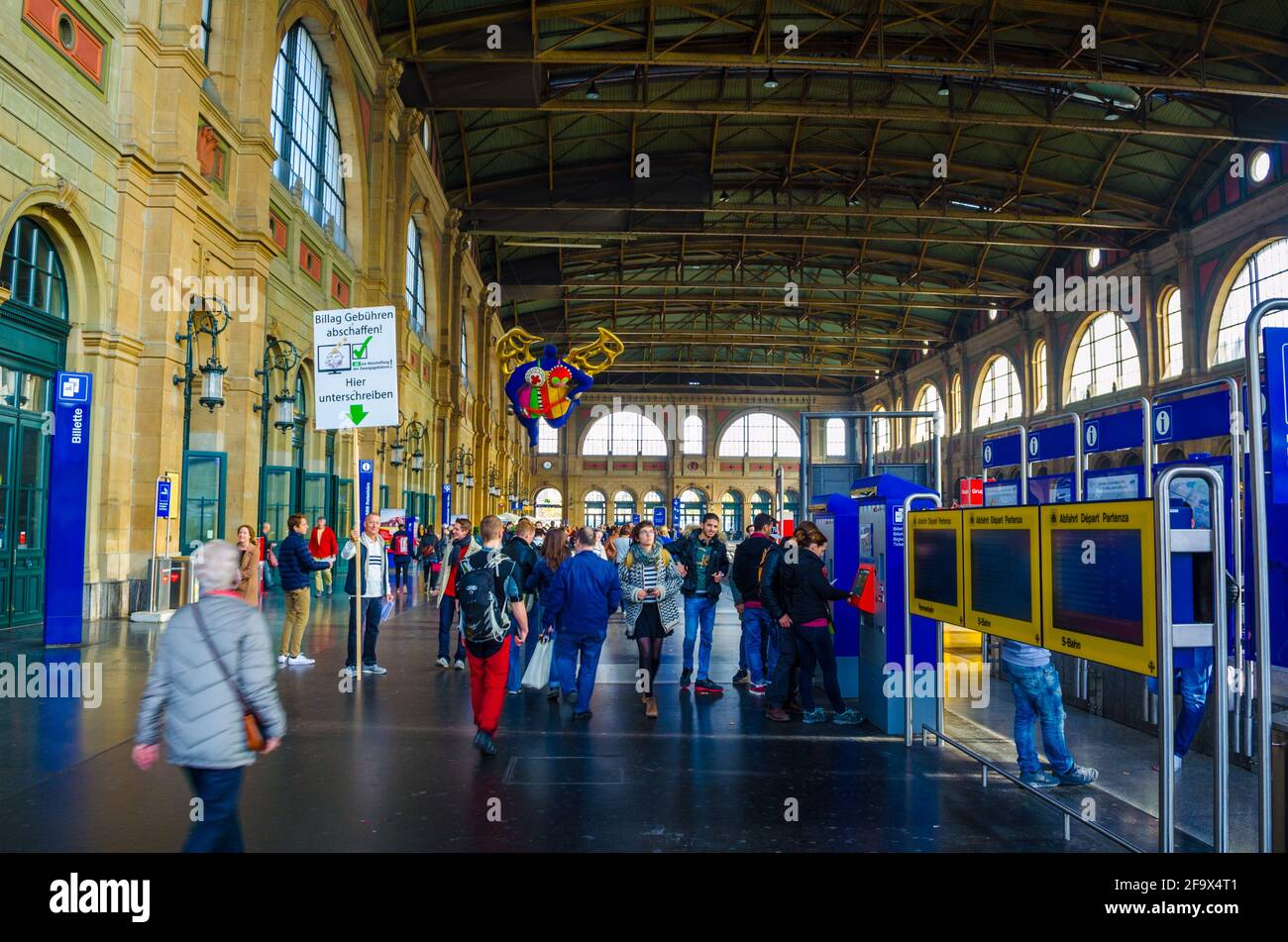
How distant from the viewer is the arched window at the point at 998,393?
4181cm

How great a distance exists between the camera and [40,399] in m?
10.9

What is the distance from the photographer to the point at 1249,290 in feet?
86.5

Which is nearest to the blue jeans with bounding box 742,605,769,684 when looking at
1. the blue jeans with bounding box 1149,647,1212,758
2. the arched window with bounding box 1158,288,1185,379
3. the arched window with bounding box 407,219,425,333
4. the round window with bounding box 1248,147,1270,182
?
the blue jeans with bounding box 1149,647,1212,758

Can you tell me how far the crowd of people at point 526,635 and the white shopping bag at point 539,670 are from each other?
53 mm

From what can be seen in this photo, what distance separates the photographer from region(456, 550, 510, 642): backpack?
20.7ft

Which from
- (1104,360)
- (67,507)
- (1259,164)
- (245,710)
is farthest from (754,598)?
(1104,360)

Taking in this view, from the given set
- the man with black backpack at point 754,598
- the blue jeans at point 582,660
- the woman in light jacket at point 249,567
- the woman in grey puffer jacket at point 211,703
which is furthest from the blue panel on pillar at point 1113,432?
the woman in light jacket at point 249,567

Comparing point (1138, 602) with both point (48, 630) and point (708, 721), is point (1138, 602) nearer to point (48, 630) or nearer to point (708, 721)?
point (708, 721)

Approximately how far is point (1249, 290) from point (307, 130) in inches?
1055

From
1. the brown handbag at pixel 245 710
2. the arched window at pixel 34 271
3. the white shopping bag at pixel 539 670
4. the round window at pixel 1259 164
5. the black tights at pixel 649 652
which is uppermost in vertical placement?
the round window at pixel 1259 164

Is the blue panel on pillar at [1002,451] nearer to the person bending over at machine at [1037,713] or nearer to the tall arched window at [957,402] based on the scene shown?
the person bending over at machine at [1037,713]

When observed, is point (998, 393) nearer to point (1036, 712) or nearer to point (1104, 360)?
point (1104, 360)

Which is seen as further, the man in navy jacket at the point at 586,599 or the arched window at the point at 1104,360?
the arched window at the point at 1104,360

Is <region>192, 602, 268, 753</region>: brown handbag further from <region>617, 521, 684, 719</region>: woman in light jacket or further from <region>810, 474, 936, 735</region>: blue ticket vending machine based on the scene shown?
<region>810, 474, 936, 735</region>: blue ticket vending machine
